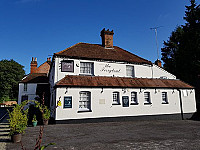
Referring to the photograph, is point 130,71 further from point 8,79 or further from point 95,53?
point 8,79

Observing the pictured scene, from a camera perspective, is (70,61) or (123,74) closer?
(70,61)

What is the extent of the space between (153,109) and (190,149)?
10.5 m

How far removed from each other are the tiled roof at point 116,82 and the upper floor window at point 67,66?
2.68ft

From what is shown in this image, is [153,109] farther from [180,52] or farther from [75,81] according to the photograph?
[180,52]

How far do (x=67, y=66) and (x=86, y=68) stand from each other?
2238mm

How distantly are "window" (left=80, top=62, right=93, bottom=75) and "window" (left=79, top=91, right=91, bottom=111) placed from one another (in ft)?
8.96

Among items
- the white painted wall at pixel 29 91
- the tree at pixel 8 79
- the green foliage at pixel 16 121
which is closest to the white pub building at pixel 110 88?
the green foliage at pixel 16 121

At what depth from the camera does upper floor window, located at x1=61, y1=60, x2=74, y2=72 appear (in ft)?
49.8

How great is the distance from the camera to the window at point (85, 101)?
14391 millimetres

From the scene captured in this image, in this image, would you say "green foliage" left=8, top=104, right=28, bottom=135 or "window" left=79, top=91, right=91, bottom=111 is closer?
"green foliage" left=8, top=104, right=28, bottom=135

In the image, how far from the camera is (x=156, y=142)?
737cm

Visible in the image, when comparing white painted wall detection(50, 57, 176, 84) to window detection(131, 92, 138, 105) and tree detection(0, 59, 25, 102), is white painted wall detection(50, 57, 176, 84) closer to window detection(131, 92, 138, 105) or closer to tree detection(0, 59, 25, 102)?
window detection(131, 92, 138, 105)

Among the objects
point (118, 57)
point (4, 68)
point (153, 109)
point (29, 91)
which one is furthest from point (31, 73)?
point (153, 109)

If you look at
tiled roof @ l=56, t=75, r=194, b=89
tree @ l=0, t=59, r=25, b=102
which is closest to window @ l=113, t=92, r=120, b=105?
tiled roof @ l=56, t=75, r=194, b=89
